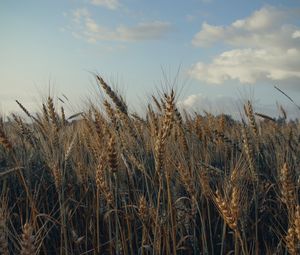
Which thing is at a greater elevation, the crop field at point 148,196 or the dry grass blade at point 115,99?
the dry grass blade at point 115,99

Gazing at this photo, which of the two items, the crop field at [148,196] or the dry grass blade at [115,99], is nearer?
the crop field at [148,196]

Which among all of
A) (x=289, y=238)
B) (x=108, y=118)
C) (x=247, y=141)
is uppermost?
(x=108, y=118)

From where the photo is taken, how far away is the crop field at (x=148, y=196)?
2371 mm

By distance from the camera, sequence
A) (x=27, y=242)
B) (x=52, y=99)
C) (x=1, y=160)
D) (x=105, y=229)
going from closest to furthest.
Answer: (x=27, y=242) → (x=105, y=229) → (x=52, y=99) → (x=1, y=160)

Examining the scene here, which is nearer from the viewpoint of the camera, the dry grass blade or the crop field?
the crop field

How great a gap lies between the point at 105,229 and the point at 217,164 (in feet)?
5.76

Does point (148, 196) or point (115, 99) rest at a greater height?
point (115, 99)

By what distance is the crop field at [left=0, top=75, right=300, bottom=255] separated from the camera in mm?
2371

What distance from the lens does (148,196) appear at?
3533 millimetres

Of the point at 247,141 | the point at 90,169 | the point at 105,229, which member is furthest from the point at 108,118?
the point at 247,141

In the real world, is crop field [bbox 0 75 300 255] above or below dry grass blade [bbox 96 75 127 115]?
below

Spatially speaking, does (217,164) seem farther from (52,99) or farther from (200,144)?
(52,99)

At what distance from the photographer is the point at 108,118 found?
3.52m

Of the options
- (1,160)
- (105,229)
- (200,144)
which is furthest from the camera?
(1,160)
